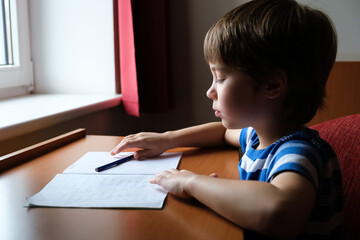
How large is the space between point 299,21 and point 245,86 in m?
0.15

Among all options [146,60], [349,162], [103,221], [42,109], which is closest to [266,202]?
[103,221]

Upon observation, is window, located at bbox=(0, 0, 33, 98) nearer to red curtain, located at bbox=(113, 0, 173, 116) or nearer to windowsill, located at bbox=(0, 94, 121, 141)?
windowsill, located at bbox=(0, 94, 121, 141)

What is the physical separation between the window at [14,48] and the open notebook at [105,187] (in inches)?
35.3

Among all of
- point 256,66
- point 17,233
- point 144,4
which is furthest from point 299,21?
point 144,4

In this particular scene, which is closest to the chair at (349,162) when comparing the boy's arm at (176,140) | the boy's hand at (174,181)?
the boy's arm at (176,140)

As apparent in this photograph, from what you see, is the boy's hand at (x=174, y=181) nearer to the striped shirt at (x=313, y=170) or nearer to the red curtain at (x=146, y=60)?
the striped shirt at (x=313, y=170)

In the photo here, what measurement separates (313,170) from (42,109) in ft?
3.39

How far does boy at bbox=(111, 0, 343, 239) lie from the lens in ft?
1.99

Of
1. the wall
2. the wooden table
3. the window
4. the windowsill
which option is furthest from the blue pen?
the window

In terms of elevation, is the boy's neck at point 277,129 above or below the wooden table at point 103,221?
above

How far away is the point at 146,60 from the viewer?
1866 mm

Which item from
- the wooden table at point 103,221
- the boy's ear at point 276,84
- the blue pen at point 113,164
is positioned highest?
the boy's ear at point 276,84

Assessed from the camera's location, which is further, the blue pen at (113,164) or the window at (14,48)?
the window at (14,48)

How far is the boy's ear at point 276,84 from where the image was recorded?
2.30 feet
